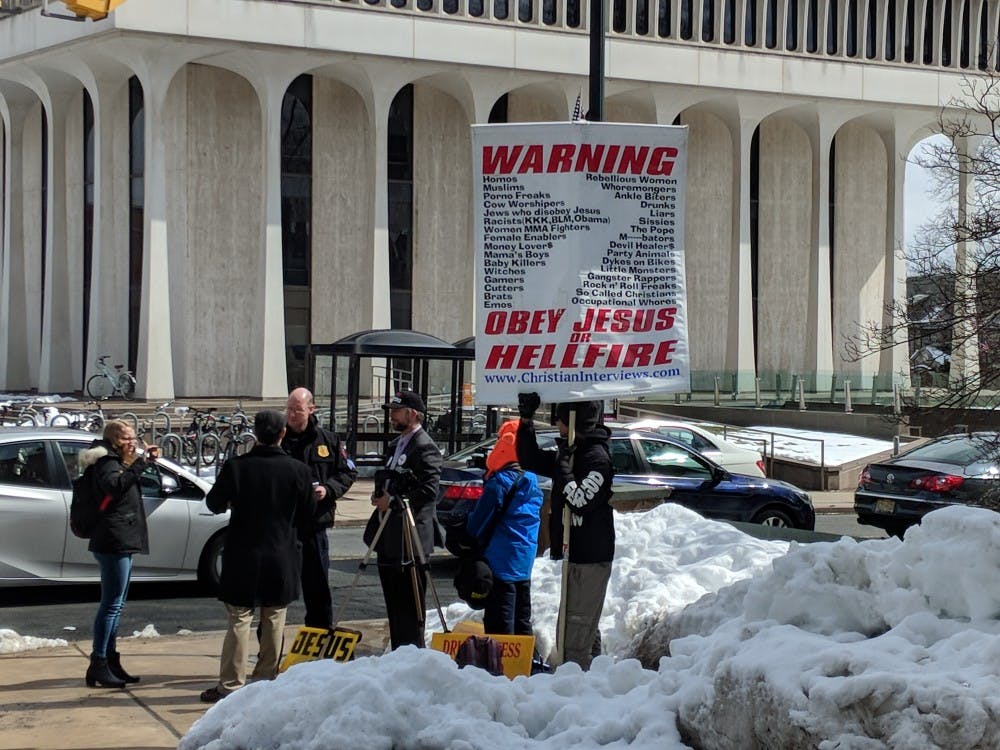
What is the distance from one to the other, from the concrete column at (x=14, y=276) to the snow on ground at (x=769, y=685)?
42.7m

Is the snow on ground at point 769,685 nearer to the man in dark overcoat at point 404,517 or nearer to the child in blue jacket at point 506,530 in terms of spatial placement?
the child in blue jacket at point 506,530

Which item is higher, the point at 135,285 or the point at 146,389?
the point at 135,285

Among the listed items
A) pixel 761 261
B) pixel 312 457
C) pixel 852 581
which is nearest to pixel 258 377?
pixel 761 261

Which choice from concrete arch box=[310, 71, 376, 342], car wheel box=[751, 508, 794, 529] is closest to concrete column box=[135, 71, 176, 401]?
concrete arch box=[310, 71, 376, 342]

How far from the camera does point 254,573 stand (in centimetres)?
816

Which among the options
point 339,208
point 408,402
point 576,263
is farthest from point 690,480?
point 339,208

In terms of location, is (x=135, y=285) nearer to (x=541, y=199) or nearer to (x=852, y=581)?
(x=541, y=199)

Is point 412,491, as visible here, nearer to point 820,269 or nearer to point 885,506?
point 885,506

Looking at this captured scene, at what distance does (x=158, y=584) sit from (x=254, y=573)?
5800 millimetres

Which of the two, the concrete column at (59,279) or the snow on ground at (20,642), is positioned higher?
the concrete column at (59,279)

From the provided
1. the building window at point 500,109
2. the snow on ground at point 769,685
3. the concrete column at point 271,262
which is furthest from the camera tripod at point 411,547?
the building window at point 500,109

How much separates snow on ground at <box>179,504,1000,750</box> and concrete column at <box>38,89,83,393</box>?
1570 inches

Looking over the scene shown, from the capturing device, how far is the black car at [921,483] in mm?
16812

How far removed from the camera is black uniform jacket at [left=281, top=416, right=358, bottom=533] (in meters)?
9.15
